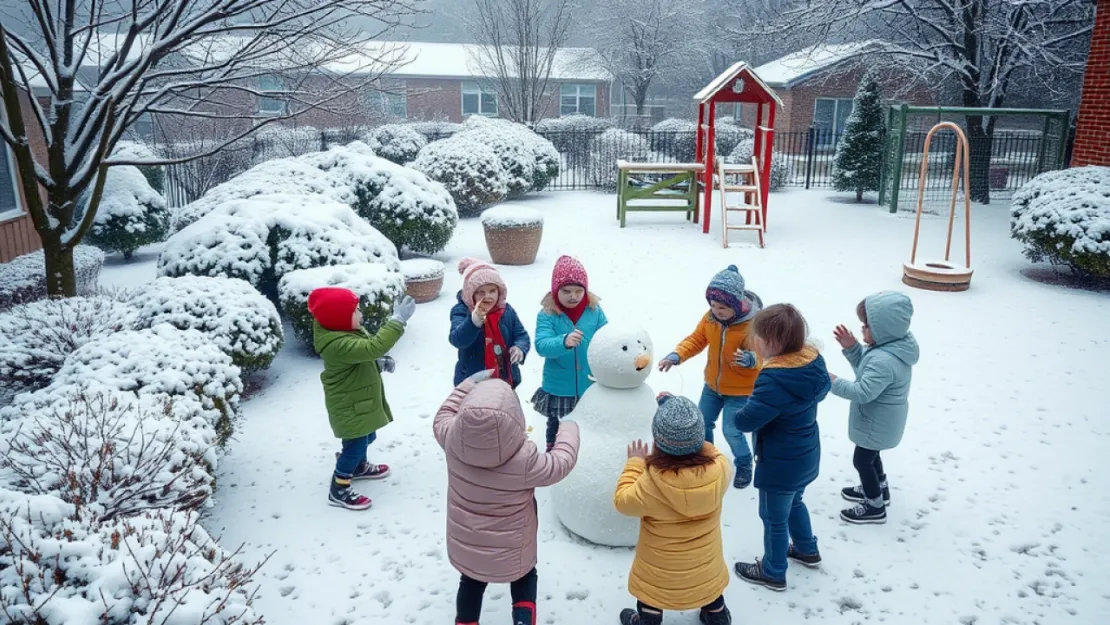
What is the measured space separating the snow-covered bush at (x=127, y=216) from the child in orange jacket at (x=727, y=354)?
9919 millimetres

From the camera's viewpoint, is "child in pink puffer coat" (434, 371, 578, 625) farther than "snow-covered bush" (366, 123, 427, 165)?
No

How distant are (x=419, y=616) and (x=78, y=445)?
172 cm

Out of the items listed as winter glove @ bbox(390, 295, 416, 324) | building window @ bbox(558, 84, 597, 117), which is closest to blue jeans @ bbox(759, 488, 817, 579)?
winter glove @ bbox(390, 295, 416, 324)

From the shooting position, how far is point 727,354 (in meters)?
4.31

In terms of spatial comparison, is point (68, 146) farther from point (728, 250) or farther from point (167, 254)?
point (728, 250)

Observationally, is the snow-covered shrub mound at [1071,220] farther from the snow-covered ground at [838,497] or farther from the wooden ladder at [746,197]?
the wooden ladder at [746,197]

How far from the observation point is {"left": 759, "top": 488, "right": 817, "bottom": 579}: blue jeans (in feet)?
11.4

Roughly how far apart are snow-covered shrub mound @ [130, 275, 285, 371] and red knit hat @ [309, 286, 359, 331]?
177 cm

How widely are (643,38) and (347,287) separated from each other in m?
28.7

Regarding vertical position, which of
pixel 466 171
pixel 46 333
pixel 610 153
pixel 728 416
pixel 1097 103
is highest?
pixel 1097 103

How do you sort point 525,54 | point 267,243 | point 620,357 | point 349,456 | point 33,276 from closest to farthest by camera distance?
1. point 620,357
2. point 349,456
3. point 267,243
4. point 33,276
5. point 525,54

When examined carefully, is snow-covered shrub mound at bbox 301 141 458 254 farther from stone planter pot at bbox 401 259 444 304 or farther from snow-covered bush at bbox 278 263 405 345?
snow-covered bush at bbox 278 263 405 345

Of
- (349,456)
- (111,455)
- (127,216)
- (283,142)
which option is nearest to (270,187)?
(127,216)

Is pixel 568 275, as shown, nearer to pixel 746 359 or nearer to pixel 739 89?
pixel 746 359
